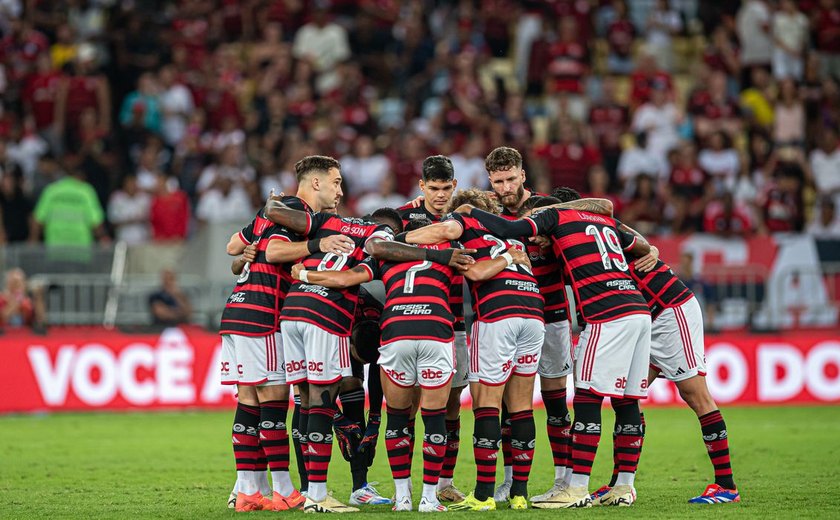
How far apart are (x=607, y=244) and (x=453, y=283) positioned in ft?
4.11

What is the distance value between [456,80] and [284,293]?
1349 cm

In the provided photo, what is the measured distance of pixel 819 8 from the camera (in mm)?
25125

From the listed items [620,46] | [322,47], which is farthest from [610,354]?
[620,46]

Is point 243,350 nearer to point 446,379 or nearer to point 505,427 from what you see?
point 446,379

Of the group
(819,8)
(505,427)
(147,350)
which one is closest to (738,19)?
(819,8)

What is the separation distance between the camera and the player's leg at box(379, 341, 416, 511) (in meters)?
9.31

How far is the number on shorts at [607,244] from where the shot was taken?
9719 millimetres

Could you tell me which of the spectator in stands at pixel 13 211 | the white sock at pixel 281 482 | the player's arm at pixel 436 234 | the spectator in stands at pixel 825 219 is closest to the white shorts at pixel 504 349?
the player's arm at pixel 436 234

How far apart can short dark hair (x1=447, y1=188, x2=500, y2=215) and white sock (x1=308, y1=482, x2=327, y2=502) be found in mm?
2446

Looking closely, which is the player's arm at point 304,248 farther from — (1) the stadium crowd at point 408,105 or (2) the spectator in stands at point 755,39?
(2) the spectator in stands at point 755,39

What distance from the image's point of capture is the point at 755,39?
24594 mm

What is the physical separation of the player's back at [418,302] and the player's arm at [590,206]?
3.63ft

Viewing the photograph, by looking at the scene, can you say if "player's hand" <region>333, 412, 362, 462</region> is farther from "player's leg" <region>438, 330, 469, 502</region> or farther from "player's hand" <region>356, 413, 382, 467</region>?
"player's leg" <region>438, 330, 469, 502</region>

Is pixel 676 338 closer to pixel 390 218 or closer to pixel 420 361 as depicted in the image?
pixel 420 361
